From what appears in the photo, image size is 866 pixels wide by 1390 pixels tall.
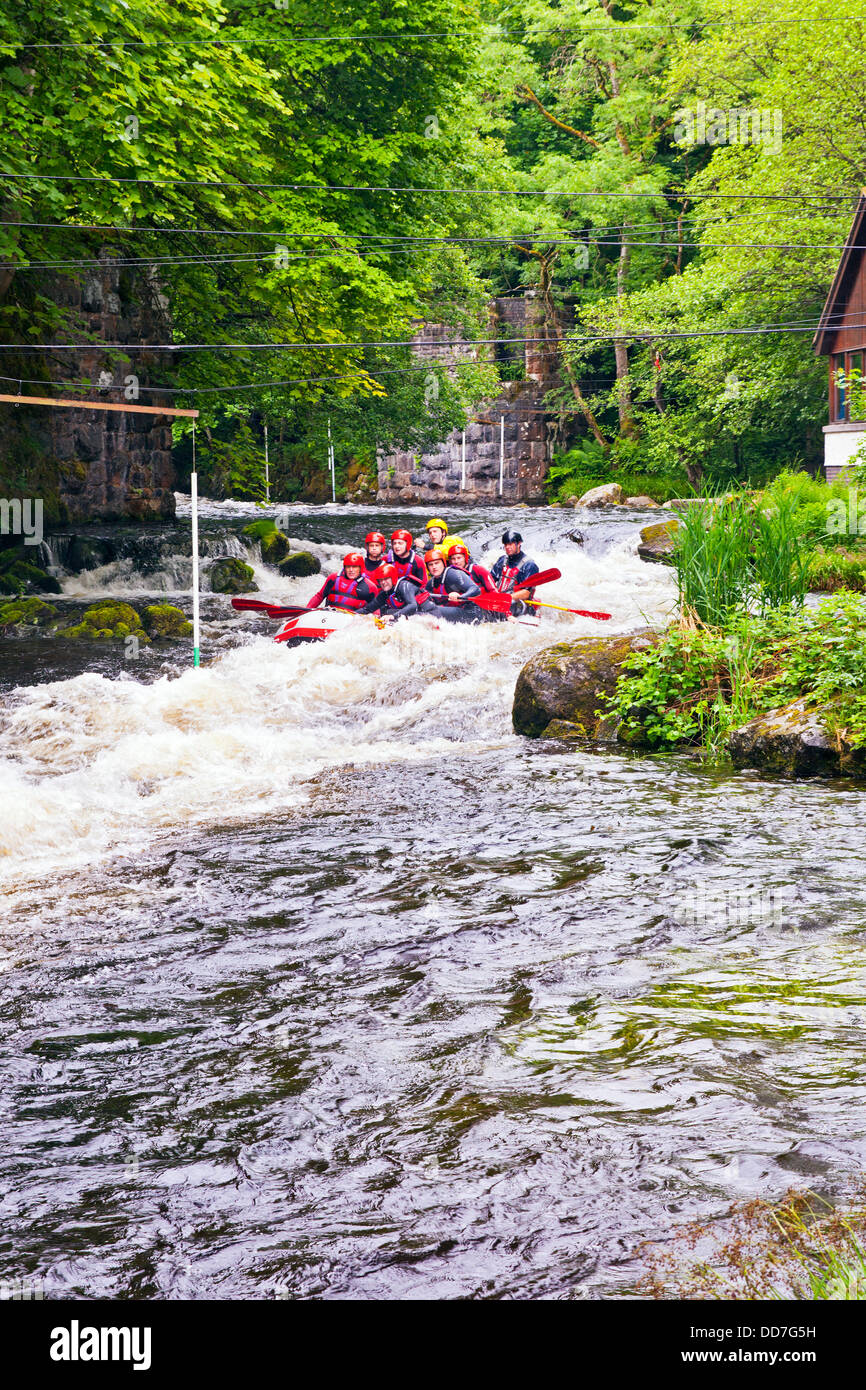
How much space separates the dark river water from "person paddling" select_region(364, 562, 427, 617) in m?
5.25

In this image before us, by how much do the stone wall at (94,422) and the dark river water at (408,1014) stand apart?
435 inches

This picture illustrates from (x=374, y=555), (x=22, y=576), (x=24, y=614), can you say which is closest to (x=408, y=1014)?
(x=374, y=555)

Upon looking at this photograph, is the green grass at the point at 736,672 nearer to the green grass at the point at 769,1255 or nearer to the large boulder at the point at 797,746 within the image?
the large boulder at the point at 797,746

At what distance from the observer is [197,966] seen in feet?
17.7

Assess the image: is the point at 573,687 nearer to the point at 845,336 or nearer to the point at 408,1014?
the point at 408,1014

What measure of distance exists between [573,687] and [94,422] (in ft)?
46.4

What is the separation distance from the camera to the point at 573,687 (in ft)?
35.3

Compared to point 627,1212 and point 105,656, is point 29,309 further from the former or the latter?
point 627,1212

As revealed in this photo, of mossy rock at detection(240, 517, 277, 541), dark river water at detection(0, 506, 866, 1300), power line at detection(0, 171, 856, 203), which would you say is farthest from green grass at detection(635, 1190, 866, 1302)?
mossy rock at detection(240, 517, 277, 541)

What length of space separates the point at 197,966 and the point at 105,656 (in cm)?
995

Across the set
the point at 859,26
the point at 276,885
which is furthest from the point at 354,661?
the point at 859,26

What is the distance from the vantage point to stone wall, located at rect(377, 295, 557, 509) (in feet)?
130

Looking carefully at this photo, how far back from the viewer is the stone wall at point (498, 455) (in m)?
39.5

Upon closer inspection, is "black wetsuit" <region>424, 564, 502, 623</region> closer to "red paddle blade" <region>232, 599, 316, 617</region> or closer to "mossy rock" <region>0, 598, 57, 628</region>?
"red paddle blade" <region>232, 599, 316, 617</region>
